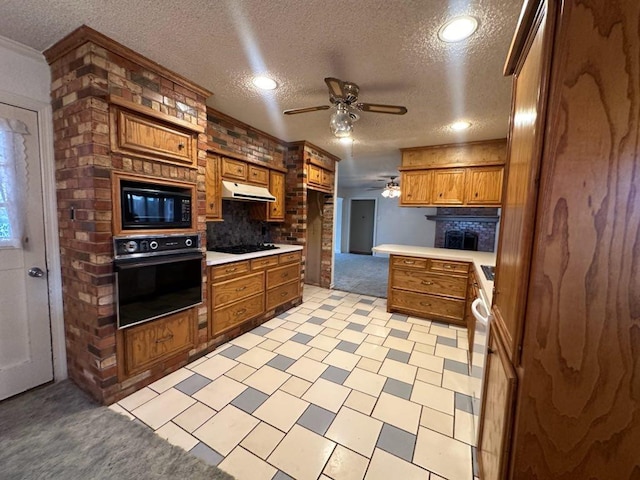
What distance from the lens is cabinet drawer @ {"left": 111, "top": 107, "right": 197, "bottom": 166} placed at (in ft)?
5.81

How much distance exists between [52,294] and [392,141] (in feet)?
12.5

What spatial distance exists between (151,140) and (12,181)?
35.5 inches

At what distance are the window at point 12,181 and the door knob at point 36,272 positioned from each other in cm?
18

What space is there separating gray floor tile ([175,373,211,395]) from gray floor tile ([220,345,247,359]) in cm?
35

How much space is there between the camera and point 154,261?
195 cm

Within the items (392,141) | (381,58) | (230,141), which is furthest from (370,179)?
(381,58)

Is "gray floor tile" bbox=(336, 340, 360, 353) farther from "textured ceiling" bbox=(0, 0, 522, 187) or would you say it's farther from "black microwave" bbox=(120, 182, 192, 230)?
"textured ceiling" bbox=(0, 0, 522, 187)

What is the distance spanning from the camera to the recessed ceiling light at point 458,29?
1.41m

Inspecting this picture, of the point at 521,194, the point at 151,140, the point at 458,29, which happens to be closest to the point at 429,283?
the point at 458,29

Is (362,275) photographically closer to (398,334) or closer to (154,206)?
(398,334)

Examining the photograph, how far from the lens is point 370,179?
728 centimetres

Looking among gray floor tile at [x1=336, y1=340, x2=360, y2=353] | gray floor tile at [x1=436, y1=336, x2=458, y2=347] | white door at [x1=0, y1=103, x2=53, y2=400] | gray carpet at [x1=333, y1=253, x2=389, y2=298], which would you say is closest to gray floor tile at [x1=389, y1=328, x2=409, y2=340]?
gray floor tile at [x1=436, y1=336, x2=458, y2=347]

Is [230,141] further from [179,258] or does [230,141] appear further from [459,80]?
[459,80]

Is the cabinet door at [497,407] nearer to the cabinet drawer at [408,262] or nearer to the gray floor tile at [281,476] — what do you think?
the gray floor tile at [281,476]
